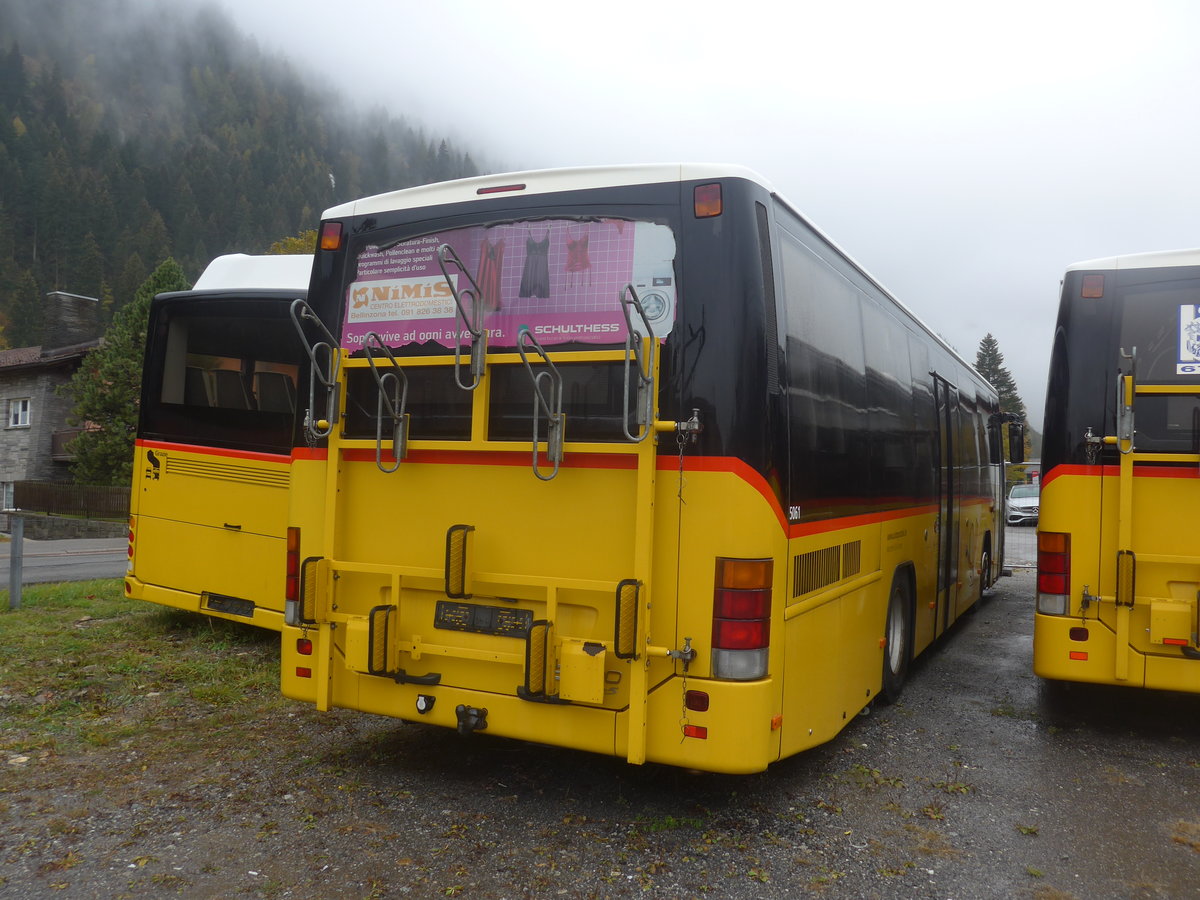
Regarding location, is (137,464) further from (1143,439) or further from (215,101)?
(215,101)

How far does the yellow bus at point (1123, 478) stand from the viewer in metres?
5.74

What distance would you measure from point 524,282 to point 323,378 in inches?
47.7

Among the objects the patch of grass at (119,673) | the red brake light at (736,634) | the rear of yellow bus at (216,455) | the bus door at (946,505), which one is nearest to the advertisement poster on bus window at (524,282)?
the red brake light at (736,634)

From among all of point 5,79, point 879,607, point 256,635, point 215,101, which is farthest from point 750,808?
point 215,101

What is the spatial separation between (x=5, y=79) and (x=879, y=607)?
426 ft

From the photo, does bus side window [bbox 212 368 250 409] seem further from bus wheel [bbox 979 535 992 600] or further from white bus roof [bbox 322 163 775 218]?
bus wheel [bbox 979 535 992 600]

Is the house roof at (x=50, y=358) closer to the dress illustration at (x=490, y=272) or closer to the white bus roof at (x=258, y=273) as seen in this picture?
the white bus roof at (x=258, y=273)

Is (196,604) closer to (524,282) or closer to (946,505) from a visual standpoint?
(524,282)

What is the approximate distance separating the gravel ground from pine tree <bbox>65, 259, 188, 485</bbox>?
30.8 metres

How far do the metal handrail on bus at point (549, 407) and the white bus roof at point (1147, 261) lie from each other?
398 cm

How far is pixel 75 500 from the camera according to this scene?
32250mm

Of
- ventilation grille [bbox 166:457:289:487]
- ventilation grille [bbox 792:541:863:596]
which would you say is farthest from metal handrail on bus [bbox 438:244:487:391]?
ventilation grille [bbox 166:457:289:487]

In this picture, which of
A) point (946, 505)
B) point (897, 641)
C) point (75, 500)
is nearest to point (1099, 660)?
point (897, 641)

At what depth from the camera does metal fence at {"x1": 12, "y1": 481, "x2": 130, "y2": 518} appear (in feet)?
103
